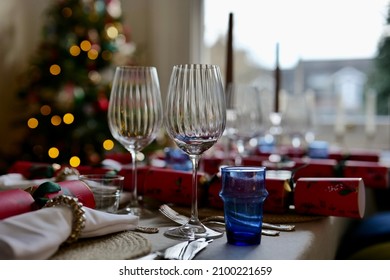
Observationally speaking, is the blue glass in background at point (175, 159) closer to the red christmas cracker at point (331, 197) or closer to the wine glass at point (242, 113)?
the wine glass at point (242, 113)

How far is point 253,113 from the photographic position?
1246mm

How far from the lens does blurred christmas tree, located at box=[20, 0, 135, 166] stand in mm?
2660

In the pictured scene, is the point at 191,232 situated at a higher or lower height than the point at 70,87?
lower

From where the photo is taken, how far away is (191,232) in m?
0.72

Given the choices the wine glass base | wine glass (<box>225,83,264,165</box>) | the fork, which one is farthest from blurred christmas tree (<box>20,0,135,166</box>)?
the wine glass base

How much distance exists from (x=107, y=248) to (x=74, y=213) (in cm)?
6

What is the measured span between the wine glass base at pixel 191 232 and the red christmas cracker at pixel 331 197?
190 millimetres

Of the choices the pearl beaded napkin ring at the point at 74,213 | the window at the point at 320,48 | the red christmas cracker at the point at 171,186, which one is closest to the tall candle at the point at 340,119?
the window at the point at 320,48

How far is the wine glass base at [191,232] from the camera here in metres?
0.71

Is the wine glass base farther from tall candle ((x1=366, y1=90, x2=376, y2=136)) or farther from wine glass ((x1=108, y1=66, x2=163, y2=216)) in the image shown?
tall candle ((x1=366, y1=90, x2=376, y2=136))

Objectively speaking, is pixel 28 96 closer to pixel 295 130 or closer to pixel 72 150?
pixel 72 150

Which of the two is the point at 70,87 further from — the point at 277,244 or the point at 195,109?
the point at 277,244

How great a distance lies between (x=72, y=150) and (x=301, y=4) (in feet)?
4.99

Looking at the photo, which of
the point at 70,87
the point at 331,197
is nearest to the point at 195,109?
the point at 331,197
